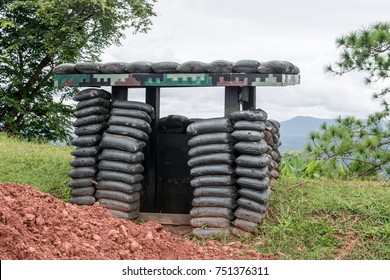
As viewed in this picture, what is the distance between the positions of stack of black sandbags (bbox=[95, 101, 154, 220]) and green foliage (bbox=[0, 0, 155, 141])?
11.9 metres

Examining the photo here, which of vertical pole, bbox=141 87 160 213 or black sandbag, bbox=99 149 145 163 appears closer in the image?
black sandbag, bbox=99 149 145 163

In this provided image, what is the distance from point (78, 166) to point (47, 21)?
39.7 feet

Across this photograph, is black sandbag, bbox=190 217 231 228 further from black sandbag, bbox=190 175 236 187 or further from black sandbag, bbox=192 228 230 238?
black sandbag, bbox=190 175 236 187

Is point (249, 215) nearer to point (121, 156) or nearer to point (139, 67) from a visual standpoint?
point (121, 156)

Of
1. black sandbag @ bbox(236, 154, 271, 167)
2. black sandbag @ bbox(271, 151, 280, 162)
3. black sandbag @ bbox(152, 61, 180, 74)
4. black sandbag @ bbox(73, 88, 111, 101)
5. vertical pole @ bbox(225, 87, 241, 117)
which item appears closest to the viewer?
black sandbag @ bbox(236, 154, 271, 167)

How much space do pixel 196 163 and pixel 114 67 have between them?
1914 millimetres

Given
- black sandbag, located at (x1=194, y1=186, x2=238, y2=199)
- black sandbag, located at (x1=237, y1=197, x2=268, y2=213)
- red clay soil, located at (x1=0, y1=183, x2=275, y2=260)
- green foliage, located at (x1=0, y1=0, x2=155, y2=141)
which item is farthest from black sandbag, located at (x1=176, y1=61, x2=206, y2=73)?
green foliage, located at (x1=0, y1=0, x2=155, y2=141)

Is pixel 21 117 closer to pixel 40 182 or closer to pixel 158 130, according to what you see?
pixel 40 182

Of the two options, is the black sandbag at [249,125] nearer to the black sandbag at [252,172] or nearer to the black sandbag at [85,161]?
the black sandbag at [252,172]

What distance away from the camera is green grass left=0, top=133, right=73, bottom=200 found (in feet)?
36.9

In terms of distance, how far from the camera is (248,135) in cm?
879

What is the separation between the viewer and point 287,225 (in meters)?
8.78

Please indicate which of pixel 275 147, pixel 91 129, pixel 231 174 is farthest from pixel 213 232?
pixel 275 147

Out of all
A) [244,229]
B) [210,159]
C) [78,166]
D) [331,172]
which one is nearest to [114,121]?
[78,166]
